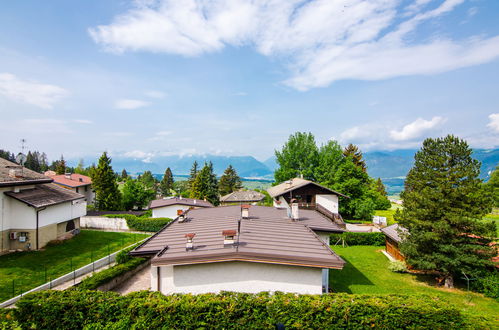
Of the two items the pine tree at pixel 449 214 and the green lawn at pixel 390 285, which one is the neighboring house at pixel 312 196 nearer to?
the green lawn at pixel 390 285

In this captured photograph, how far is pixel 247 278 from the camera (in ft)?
30.3

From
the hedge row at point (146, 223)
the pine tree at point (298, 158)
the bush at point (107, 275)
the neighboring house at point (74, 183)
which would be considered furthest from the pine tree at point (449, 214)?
the neighboring house at point (74, 183)

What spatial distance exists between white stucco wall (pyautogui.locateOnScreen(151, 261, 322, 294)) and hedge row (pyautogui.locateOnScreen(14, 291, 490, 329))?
0.65m

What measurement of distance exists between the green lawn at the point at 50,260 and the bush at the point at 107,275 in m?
3.52

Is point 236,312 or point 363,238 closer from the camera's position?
point 236,312

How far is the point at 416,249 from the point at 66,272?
21270 mm

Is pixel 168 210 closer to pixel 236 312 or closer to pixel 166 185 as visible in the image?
pixel 236 312

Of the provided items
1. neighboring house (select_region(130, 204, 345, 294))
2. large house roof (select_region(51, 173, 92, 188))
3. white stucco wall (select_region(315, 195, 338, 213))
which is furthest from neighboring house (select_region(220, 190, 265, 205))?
neighboring house (select_region(130, 204, 345, 294))

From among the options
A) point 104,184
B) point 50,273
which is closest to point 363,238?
point 50,273

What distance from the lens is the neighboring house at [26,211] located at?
1928 centimetres

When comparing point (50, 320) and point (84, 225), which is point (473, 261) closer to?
point (50, 320)

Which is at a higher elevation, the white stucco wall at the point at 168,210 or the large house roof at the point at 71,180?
the large house roof at the point at 71,180

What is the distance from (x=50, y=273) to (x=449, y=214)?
23630 millimetres

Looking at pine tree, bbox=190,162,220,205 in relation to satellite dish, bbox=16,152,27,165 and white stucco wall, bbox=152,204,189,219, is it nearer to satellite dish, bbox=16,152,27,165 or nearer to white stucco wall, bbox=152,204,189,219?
white stucco wall, bbox=152,204,189,219
